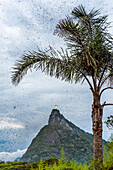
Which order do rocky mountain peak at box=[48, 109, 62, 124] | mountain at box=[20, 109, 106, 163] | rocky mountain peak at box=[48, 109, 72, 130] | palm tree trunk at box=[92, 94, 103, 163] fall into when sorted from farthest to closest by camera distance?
rocky mountain peak at box=[48, 109, 62, 124] < rocky mountain peak at box=[48, 109, 72, 130] < mountain at box=[20, 109, 106, 163] < palm tree trunk at box=[92, 94, 103, 163]

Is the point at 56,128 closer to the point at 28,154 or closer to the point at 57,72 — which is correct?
the point at 28,154

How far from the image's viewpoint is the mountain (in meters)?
70.5

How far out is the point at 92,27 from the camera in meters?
9.32

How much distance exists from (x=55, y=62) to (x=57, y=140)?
3115 inches

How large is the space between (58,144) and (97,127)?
248 feet

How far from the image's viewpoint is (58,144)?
80.4m

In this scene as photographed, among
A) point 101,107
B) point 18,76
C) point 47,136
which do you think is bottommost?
point 47,136

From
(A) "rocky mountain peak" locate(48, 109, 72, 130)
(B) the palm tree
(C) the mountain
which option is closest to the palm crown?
(B) the palm tree

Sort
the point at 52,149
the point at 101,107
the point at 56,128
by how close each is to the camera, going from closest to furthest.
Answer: the point at 101,107, the point at 52,149, the point at 56,128

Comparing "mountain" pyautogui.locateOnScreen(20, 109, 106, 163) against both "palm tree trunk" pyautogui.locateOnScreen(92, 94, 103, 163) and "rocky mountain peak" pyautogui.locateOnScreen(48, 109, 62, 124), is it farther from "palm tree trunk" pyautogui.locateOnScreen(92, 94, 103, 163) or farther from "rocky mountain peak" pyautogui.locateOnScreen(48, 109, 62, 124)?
"palm tree trunk" pyautogui.locateOnScreen(92, 94, 103, 163)

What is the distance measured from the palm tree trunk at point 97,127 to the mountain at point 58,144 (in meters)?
60.3

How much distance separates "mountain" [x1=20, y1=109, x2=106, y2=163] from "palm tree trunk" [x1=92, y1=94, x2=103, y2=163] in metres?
60.3

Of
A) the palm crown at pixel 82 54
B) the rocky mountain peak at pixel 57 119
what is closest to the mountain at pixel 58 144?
the rocky mountain peak at pixel 57 119

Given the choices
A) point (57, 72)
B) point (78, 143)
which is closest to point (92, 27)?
point (57, 72)
